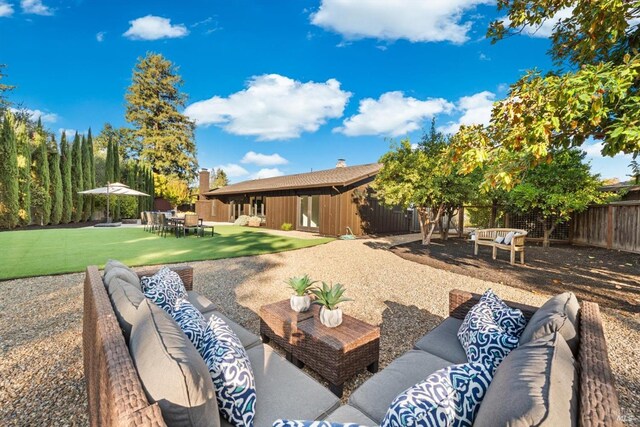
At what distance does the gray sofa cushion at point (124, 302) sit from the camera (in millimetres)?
1483

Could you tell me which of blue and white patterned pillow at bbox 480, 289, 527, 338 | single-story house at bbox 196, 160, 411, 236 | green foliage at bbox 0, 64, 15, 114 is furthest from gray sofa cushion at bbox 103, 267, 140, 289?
green foliage at bbox 0, 64, 15, 114

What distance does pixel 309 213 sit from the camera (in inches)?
589

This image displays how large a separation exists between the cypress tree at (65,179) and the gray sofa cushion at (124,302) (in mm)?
18580

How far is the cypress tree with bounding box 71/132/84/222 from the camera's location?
53.4ft

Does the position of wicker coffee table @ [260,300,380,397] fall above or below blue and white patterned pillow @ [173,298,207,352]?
below

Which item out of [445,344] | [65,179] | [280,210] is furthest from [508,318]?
[65,179]

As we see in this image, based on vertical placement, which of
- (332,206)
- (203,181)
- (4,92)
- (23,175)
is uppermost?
(4,92)

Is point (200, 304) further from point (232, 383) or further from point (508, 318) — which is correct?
point (508, 318)

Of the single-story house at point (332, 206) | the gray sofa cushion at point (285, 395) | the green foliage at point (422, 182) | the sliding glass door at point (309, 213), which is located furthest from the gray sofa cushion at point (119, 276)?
the sliding glass door at point (309, 213)

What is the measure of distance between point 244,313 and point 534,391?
368 cm

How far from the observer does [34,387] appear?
2.27m

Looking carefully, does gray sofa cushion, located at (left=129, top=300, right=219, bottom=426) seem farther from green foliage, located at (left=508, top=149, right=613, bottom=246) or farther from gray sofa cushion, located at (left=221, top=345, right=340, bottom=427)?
green foliage, located at (left=508, top=149, right=613, bottom=246)

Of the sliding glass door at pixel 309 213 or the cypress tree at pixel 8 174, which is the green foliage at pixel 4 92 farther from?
the sliding glass door at pixel 309 213

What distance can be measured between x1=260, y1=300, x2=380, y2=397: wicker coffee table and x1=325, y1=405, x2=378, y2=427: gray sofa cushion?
2.03ft
